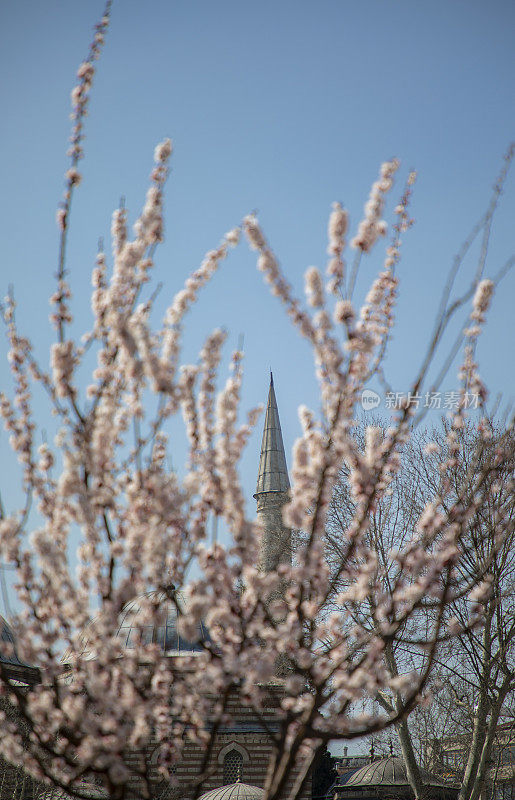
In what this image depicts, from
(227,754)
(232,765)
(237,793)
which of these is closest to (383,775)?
(232,765)

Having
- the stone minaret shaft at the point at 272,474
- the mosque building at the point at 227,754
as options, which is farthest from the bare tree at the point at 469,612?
the stone minaret shaft at the point at 272,474

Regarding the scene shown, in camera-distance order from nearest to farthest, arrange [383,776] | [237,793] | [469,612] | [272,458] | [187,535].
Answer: [187,535] → [469,612] → [237,793] → [383,776] → [272,458]

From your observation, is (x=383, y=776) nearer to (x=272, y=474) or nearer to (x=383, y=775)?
(x=383, y=775)

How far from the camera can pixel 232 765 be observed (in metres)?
24.5

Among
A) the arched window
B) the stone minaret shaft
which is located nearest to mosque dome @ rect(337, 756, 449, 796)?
the arched window

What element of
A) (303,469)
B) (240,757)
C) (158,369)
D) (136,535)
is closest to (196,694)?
(136,535)

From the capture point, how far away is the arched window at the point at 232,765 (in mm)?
24108

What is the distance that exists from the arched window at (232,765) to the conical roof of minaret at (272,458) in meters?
16.1

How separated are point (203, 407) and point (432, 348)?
185 cm

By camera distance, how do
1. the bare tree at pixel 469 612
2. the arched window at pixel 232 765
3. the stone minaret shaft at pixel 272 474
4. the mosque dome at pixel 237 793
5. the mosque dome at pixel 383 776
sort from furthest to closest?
the stone minaret shaft at pixel 272 474
the mosque dome at pixel 383 776
the arched window at pixel 232 765
the mosque dome at pixel 237 793
the bare tree at pixel 469 612

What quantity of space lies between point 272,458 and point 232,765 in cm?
1874

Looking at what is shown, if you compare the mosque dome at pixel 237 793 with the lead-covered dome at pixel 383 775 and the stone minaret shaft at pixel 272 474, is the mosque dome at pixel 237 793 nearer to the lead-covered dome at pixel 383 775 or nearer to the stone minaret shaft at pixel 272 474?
the lead-covered dome at pixel 383 775

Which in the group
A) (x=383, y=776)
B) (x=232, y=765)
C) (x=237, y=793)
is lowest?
(x=237, y=793)

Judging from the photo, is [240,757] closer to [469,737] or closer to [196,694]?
[469,737]
